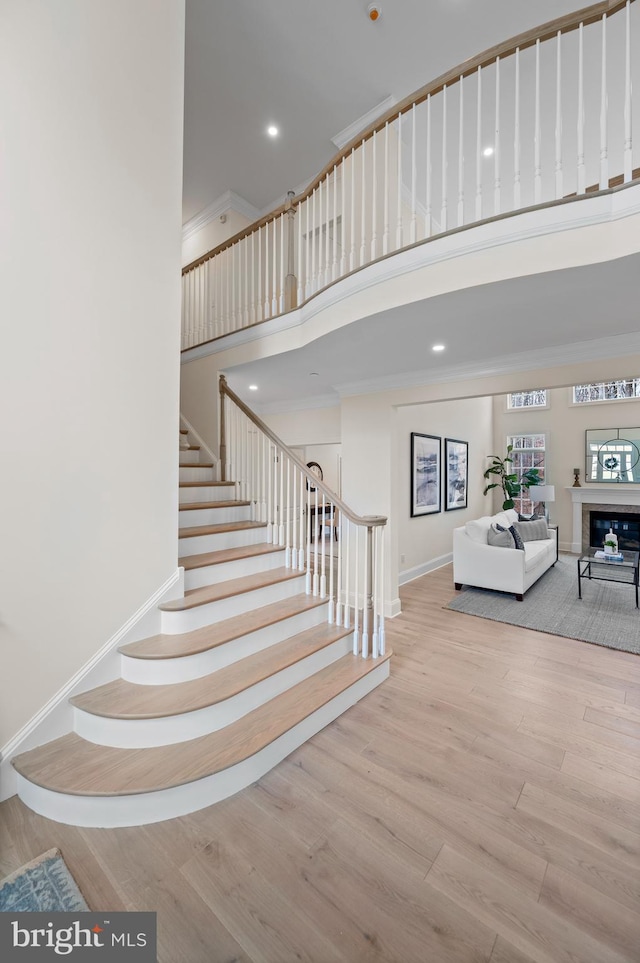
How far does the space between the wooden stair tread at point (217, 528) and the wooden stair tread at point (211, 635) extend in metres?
0.76

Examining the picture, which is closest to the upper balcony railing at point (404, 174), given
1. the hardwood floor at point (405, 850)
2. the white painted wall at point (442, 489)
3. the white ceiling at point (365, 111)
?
the white ceiling at point (365, 111)

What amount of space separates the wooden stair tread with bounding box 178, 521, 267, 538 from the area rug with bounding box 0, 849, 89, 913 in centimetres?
190

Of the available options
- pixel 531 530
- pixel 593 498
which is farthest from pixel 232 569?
pixel 593 498

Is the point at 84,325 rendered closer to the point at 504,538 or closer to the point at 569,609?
the point at 504,538

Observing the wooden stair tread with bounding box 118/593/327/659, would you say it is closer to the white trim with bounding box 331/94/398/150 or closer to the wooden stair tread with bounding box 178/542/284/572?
the wooden stair tread with bounding box 178/542/284/572

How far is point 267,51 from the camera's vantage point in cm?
347

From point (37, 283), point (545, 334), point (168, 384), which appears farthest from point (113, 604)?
point (545, 334)

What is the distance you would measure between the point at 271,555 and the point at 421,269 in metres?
2.38

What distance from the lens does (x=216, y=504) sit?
3705 millimetres

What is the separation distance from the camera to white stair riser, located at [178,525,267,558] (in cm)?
310

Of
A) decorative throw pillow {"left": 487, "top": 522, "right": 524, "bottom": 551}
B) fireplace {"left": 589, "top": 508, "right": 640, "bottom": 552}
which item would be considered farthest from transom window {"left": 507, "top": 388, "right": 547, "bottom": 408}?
decorative throw pillow {"left": 487, "top": 522, "right": 524, "bottom": 551}

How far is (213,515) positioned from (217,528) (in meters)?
0.27

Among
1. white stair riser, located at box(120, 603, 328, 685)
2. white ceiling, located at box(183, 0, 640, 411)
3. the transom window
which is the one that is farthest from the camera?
the transom window

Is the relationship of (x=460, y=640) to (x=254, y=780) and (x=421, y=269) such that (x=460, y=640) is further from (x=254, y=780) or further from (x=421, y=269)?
(x=421, y=269)
